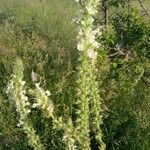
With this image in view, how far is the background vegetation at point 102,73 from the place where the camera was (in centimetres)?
602

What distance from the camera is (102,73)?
709cm

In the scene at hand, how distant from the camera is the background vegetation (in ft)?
19.7

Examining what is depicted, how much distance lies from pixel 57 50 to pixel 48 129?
8.34ft

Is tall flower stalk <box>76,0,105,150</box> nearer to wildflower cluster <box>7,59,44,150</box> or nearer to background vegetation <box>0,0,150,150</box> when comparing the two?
wildflower cluster <box>7,59,44,150</box>

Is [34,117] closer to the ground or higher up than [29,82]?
closer to the ground

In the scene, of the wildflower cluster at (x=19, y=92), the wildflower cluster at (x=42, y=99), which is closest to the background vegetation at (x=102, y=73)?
the wildflower cluster at (x=19, y=92)

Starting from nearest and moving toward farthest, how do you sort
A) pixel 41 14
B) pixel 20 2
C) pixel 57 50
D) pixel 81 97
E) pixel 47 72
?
pixel 81 97
pixel 47 72
pixel 57 50
pixel 41 14
pixel 20 2

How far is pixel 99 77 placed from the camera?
6.94 m

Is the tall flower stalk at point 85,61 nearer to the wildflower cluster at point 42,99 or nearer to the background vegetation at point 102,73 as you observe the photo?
the wildflower cluster at point 42,99

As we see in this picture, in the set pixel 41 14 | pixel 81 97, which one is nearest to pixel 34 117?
pixel 81 97

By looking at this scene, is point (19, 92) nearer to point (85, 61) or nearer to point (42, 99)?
point (42, 99)

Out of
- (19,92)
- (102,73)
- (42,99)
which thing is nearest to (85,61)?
(42,99)

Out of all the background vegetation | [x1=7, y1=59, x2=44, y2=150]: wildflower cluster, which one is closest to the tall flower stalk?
[x1=7, y1=59, x2=44, y2=150]: wildflower cluster

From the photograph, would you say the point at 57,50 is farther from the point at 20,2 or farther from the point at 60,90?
the point at 20,2
